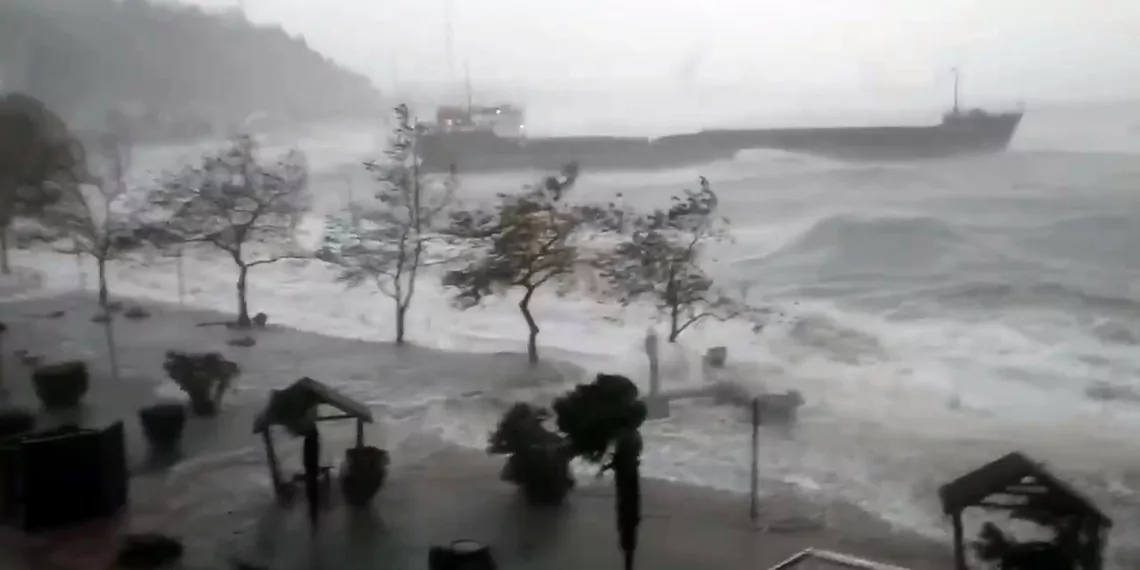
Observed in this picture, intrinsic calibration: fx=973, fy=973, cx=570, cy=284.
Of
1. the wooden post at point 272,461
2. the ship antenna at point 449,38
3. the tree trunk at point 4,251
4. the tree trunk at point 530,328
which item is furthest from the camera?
the tree trunk at point 4,251

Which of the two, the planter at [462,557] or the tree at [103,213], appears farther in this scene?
the tree at [103,213]

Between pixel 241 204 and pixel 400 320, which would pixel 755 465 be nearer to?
pixel 400 320

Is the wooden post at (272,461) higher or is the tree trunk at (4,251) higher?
the tree trunk at (4,251)

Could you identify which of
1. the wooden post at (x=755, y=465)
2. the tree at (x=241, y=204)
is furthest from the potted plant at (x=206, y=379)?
the wooden post at (x=755, y=465)

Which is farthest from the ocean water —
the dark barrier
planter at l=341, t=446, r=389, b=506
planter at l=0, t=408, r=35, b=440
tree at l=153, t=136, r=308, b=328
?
planter at l=0, t=408, r=35, b=440

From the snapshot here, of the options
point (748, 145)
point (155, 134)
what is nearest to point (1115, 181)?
point (748, 145)

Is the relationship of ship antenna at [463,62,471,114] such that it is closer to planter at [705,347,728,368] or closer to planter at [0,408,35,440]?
planter at [705,347,728,368]

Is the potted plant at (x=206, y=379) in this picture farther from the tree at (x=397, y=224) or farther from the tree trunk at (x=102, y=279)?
the tree at (x=397, y=224)

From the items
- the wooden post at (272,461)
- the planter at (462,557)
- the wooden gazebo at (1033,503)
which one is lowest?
the planter at (462,557)
